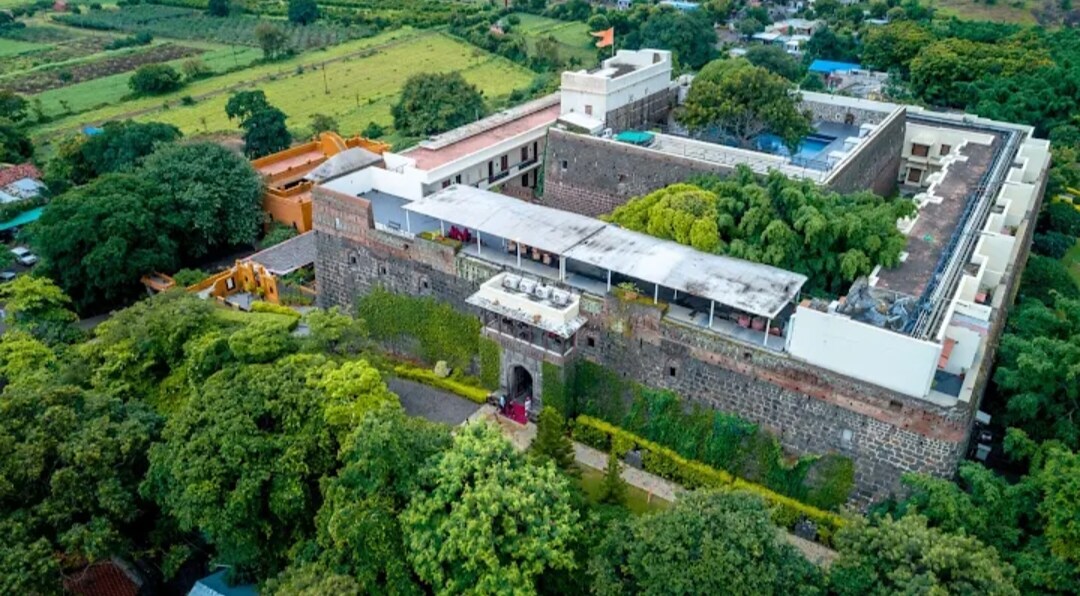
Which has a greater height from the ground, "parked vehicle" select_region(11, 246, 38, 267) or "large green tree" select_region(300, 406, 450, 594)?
"large green tree" select_region(300, 406, 450, 594)

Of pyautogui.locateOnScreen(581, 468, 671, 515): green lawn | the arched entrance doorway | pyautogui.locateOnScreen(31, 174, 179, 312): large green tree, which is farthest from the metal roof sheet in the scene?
pyautogui.locateOnScreen(31, 174, 179, 312): large green tree

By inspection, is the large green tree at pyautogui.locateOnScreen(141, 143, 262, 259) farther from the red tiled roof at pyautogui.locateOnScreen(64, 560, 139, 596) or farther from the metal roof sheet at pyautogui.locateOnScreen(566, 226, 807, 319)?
the metal roof sheet at pyautogui.locateOnScreen(566, 226, 807, 319)

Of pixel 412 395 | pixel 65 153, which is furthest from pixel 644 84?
pixel 65 153

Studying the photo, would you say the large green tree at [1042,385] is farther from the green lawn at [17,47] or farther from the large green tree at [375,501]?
the green lawn at [17,47]

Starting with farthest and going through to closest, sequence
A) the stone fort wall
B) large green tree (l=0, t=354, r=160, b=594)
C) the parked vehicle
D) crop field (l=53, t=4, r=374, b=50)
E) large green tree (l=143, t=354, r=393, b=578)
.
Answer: crop field (l=53, t=4, r=374, b=50), the parked vehicle, the stone fort wall, large green tree (l=143, t=354, r=393, b=578), large green tree (l=0, t=354, r=160, b=594)

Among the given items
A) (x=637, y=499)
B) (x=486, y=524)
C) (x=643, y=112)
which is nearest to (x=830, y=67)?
(x=643, y=112)

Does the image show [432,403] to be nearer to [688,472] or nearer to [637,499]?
[637,499]

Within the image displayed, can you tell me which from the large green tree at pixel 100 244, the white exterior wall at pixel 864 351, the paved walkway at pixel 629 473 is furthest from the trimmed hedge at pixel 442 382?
the large green tree at pixel 100 244
